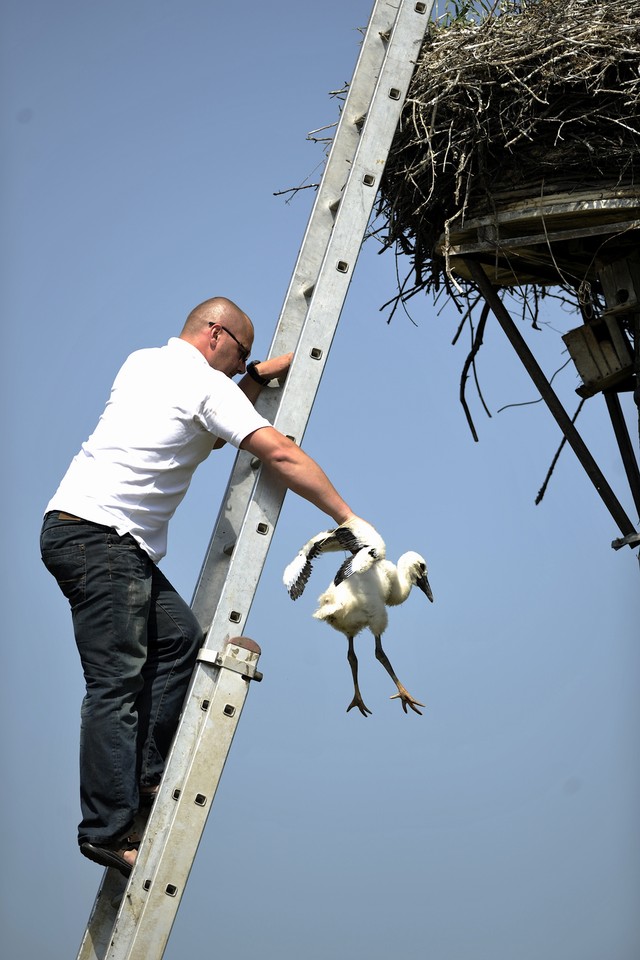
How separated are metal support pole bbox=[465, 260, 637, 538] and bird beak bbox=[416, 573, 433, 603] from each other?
2.14 meters

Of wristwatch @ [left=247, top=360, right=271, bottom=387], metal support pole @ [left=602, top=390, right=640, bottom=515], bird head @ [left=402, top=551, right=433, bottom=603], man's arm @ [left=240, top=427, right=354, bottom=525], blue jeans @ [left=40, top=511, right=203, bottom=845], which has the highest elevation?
metal support pole @ [left=602, top=390, right=640, bottom=515]

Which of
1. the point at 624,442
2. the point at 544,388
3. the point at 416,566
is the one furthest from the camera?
the point at 624,442

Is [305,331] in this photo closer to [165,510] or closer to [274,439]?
[274,439]

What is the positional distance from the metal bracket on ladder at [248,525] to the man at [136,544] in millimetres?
145

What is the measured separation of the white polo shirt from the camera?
339 centimetres

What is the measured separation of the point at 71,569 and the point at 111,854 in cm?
84

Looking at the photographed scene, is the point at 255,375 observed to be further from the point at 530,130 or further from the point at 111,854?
the point at 530,130

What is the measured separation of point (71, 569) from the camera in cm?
341

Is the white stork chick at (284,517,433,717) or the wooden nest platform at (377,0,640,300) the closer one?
the white stork chick at (284,517,433,717)

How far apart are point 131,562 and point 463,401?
3.38 m

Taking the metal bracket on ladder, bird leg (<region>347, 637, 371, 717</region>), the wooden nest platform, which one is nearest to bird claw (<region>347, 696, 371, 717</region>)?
bird leg (<region>347, 637, 371, 717</region>)

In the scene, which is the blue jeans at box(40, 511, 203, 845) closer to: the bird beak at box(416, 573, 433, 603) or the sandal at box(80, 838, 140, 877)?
the sandal at box(80, 838, 140, 877)

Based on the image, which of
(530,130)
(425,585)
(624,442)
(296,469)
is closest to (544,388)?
(624,442)

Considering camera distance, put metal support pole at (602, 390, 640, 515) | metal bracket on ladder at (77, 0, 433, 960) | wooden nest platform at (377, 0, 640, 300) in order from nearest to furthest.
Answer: metal bracket on ladder at (77, 0, 433, 960), wooden nest platform at (377, 0, 640, 300), metal support pole at (602, 390, 640, 515)
